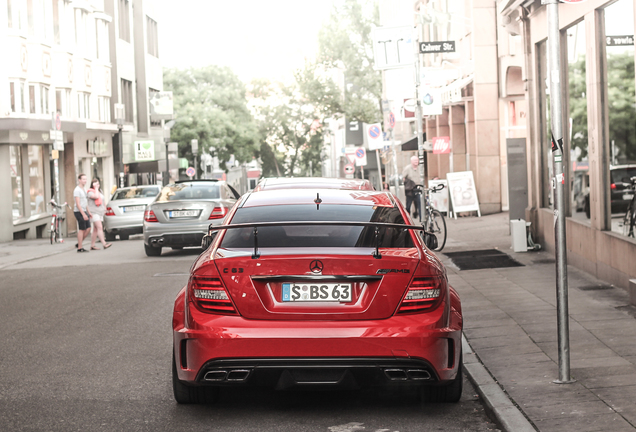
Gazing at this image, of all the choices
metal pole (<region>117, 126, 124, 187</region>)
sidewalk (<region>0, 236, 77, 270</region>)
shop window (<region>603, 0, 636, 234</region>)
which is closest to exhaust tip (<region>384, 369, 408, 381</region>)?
shop window (<region>603, 0, 636, 234</region>)

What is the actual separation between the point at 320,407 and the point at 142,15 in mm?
48117

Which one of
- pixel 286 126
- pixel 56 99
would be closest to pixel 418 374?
pixel 56 99

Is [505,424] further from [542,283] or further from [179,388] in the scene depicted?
[542,283]

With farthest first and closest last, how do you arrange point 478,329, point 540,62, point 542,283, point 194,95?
1. point 194,95
2. point 540,62
3. point 542,283
4. point 478,329

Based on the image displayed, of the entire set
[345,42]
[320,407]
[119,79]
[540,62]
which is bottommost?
[320,407]

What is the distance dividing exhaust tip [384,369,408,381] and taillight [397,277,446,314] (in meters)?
Result: 0.34

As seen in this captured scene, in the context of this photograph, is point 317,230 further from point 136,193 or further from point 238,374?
point 136,193

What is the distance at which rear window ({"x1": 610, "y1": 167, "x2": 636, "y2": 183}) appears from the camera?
1103cm

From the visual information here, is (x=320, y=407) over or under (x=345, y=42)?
under

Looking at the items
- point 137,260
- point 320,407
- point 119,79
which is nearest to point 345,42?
point 119,79

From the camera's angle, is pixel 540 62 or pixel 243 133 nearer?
pixel 540 62

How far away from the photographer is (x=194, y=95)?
72438 mm

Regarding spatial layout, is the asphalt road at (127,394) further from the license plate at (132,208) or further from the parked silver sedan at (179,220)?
the license plate at (132,208)

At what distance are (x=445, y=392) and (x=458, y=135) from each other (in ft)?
93.3
